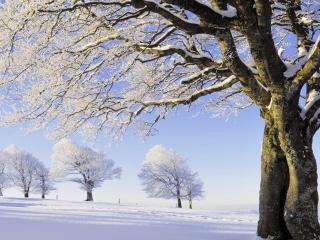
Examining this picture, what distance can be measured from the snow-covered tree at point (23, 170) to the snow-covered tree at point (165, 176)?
1862cm

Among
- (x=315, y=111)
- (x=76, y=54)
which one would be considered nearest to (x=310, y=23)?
(x=315, y=111)

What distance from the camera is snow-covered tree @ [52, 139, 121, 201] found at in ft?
165

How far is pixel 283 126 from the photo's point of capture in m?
7.72

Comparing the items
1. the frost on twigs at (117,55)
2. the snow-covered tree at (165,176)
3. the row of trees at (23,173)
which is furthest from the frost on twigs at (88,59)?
the row of trees at (23,173)

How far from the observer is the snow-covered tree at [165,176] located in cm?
4844

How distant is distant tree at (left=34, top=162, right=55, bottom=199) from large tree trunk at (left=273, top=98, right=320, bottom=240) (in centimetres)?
5510

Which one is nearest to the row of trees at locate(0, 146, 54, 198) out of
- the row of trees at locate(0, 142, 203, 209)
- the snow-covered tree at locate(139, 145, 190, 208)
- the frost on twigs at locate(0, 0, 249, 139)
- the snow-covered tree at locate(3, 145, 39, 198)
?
the snow-covered tree at locate(3, 145, 39, 198)

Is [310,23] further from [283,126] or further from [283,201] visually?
[283,201]

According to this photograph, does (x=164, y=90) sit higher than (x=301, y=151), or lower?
higher

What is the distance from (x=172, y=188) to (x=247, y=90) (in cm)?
4202

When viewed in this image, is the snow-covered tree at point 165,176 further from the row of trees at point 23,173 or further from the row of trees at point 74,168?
the row of trees at point 23,173

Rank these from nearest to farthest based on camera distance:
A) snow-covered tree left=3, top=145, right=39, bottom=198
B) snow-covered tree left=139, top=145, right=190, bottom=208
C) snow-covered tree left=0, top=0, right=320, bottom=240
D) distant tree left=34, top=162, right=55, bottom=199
Answer: 1. snow-covered tree left=0, top=0, right=320, bottom=240
2. snow-covered tree left=139, top=145, right=190, bottom=208
3. snow-covered tree left=3, top=145, right=39, bottom=198
4. distant tree left=34, top=162, right=55, bottom=199

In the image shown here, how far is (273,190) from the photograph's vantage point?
8.27 metres

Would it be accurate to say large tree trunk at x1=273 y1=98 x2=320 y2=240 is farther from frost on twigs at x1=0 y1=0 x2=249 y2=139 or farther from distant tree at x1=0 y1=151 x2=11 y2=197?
distant tree at x1=0 y1=151 x2=11 y2=197
